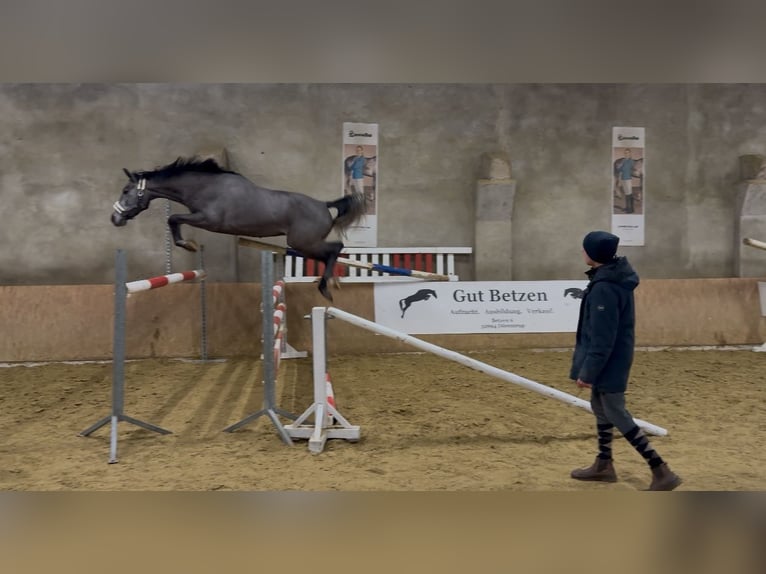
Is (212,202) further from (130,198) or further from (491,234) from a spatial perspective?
(491,234)

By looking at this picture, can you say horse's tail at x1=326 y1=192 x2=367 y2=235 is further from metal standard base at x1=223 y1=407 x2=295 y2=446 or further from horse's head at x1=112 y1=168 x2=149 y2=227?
metal standard base at x1=223 y1=407 x2=295 y2=446

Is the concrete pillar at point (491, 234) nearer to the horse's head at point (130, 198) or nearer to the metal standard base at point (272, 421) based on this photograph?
the metal standard base at point (272, 421)

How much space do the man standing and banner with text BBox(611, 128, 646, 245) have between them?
4.40m

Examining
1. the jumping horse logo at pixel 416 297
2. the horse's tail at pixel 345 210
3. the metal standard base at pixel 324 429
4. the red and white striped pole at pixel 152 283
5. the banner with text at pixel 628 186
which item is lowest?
the metal standard base at pixel 324 429

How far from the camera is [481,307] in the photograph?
570 centimetres

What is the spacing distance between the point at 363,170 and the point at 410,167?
52 cm

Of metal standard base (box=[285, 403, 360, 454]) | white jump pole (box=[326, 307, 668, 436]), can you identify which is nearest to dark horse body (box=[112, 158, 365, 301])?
white jump pole (box=[326, 307, 668, 436])

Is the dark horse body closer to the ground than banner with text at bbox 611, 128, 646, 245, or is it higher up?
closer to the ground

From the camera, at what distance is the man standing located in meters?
2.13

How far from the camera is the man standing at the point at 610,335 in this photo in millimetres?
2132

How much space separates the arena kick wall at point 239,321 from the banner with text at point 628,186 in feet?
2.41

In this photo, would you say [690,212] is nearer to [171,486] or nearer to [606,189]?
[606,189]

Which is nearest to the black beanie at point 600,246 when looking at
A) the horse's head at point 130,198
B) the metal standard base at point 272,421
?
the metal standard base at point 272,421

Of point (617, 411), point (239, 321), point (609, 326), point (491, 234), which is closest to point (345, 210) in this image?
point (609, 326)
